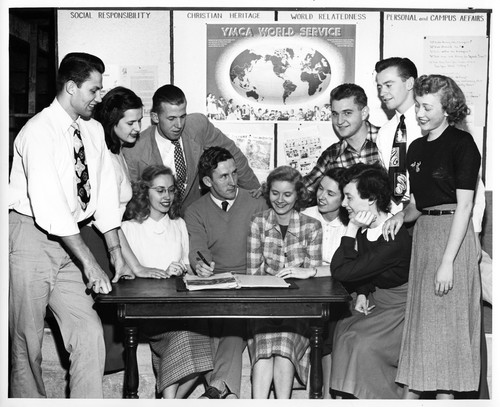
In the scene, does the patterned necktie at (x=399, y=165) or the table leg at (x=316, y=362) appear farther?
the patterned necktie at (x=399, y=165)

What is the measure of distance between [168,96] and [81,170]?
840 mm

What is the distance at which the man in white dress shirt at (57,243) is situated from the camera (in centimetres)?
341

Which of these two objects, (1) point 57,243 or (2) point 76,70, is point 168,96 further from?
(1) point 57,243

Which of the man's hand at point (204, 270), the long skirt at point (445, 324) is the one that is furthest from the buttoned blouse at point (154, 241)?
the long skirt at point (445, 324)

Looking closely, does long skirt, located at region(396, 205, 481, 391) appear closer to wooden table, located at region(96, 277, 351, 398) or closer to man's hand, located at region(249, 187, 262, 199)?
wooden table, located at region(96, 277, 351, 398)

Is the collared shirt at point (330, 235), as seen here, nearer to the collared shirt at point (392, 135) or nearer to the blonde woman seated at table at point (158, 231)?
the collared shirt at point (392, 135)

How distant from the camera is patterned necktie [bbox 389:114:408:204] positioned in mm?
4012

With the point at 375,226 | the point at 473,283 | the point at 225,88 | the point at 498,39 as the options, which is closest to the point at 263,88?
the point at 225,88

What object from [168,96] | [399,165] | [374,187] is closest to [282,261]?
[374,187]

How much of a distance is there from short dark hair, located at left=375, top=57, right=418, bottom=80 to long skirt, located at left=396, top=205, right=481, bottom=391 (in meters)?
1.00

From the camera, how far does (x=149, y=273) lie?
3.72 meters

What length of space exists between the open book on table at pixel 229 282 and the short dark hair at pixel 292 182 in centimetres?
64

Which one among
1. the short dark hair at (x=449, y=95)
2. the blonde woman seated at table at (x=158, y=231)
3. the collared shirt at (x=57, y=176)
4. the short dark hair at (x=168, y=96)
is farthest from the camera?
the short dark hair at (x=168, y=96)

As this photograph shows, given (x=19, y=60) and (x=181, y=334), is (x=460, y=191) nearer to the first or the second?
(x=181, y=334)
